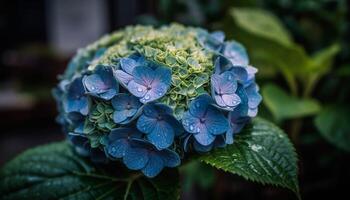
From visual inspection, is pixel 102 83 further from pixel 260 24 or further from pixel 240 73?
pixel 260 24

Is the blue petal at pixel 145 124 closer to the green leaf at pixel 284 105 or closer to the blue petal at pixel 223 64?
the blue petal at pixel 223 64

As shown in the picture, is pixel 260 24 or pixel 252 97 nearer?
pixel 252 97

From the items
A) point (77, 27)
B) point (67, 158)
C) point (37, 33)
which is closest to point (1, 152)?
point (77, 27)

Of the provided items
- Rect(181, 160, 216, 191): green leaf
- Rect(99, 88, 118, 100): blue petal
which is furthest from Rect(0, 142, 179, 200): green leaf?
Rect(181, 160, 216, 191): green leaf

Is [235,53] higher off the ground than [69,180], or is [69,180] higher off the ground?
[235,53]

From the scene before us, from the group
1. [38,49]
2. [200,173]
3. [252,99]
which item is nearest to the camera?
[252,99]

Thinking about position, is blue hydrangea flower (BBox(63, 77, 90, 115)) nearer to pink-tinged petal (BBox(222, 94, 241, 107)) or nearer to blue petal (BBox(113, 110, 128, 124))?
blue petal (BBox(113, 110, 128, 124))

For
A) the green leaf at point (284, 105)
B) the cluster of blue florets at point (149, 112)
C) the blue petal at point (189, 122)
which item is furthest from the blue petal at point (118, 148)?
the green leaf at point (284, 105)

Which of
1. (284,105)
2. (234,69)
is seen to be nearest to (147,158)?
(234,69)
